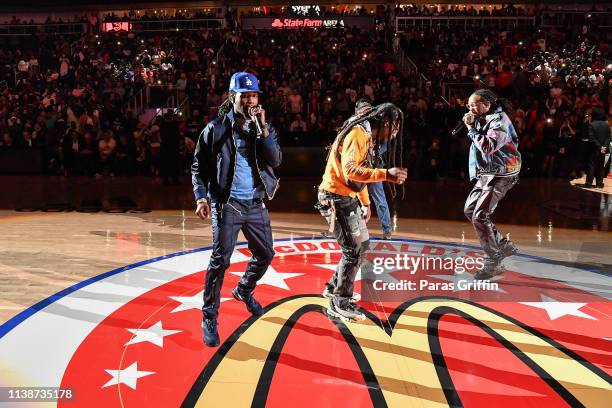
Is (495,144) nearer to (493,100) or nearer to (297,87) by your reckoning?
(493,100)

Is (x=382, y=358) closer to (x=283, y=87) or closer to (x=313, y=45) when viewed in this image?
(x=283, y=87)

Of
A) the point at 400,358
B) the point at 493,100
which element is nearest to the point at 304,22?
the point at 493,100

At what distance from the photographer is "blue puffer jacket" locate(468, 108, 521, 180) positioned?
5586 mm

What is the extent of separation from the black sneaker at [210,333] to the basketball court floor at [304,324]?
75 mm

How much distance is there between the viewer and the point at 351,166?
14.3 ft

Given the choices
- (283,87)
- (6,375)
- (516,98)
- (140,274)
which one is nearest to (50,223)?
(140,274)

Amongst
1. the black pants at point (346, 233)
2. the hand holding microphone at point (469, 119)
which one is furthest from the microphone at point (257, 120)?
the hand holding microphone at point (469, 119)

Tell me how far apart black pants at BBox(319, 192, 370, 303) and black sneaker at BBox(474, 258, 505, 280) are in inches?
64.0

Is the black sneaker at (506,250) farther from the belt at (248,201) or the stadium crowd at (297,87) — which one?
the stadium crowd at (297,87)

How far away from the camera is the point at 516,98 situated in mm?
14500

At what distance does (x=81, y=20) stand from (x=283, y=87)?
1374cm

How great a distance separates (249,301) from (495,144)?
9.05 feet

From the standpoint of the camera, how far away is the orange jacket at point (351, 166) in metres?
4.33

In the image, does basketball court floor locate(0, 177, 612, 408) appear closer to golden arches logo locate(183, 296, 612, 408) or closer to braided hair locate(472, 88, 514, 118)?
golden arches logo locate(183, 296, 612, 408)
